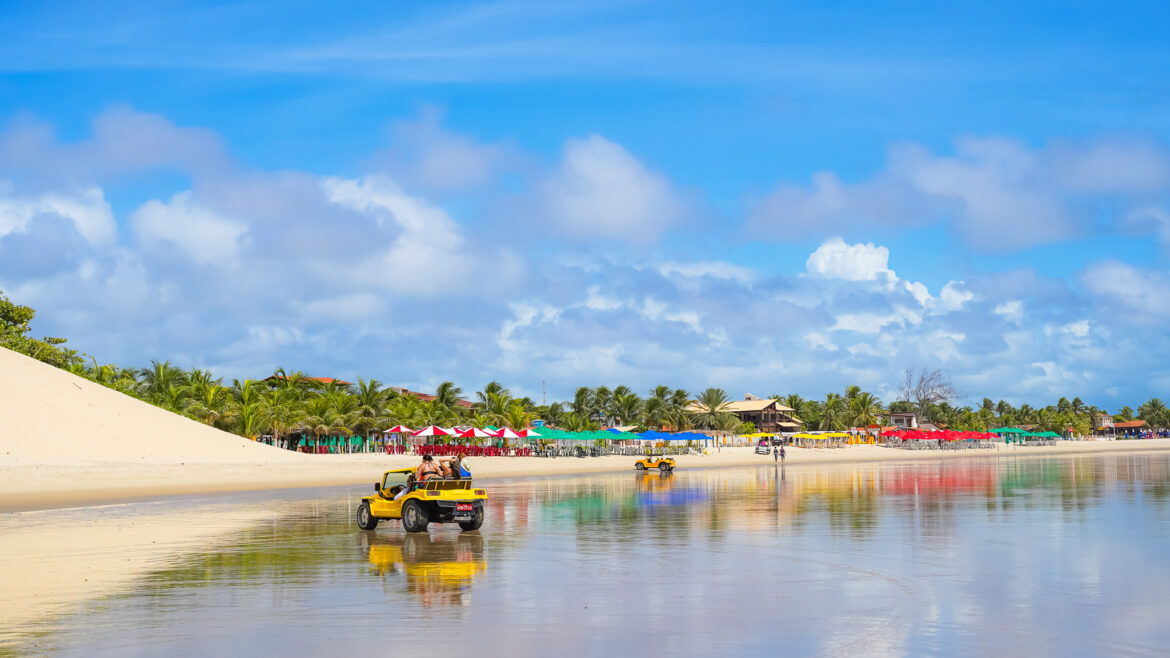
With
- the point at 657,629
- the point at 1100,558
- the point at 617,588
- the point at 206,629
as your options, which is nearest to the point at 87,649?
the point at 206,629

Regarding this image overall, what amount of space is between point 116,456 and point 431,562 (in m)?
41.5

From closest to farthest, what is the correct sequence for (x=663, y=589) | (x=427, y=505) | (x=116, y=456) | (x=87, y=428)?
(x=663, y=589), (x=427, y=505), (x=116, y=456), (x=87, y=428)

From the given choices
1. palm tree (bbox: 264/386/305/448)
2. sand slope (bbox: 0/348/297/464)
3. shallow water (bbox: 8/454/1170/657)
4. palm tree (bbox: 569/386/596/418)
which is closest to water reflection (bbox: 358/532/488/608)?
shallow water (bbox: 8/454/1170/657)

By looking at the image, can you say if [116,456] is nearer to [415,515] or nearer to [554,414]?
[415,515]

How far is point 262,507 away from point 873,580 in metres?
23.4

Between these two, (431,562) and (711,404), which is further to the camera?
(711,404)

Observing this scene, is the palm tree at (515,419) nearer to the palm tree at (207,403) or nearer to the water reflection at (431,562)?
the palm tree at (207,403)

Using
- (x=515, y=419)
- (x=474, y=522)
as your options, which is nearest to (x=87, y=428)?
(x=474, y=522)

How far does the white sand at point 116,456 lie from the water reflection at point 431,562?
61.0ft

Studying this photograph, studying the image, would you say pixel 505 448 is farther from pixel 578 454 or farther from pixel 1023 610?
pixel 1023 610

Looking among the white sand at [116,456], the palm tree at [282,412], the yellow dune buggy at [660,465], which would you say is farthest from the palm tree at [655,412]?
the yellow dune buggy at [660,465]

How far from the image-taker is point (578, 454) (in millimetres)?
94625

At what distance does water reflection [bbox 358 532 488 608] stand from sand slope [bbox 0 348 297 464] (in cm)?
3453

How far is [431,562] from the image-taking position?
17.7 meters
